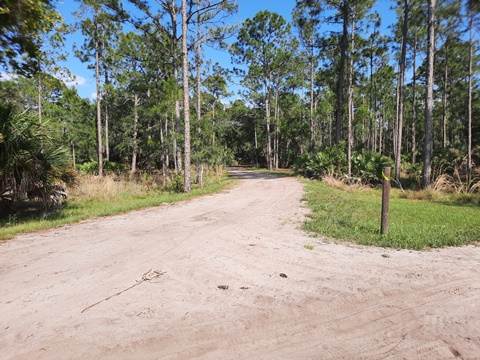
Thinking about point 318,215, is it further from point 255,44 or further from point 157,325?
point 255,44

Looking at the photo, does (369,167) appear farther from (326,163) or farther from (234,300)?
(234,300)

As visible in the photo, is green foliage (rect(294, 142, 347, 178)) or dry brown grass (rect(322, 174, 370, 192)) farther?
green foliage (rect(294, 142, 347, 178))

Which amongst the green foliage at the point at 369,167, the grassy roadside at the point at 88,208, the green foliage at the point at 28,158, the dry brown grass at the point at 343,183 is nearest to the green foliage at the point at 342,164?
the green foliage at the point at 369,167

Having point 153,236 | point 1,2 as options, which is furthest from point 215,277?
point 1,2

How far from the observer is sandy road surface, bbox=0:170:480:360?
2376 mm

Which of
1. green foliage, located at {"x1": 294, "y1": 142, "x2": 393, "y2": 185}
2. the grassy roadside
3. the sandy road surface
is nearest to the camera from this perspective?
the sandy road surface

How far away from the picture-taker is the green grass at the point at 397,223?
16.8 feet

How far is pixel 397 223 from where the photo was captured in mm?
6676

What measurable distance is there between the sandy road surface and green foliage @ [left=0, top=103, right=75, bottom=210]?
213 centimetres

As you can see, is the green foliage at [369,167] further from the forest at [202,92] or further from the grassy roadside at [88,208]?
the grassy roadside at [88,208]

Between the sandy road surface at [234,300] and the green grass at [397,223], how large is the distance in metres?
0.51

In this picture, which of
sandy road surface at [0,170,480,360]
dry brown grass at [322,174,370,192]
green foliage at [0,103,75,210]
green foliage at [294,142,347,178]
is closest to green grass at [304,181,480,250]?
sandy road surface at [0,170,480,360]

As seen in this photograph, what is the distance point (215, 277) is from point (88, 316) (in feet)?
4.69

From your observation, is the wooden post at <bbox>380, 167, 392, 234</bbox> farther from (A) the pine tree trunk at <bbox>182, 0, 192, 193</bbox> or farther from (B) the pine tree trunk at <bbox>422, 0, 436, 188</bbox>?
(B) the pine tree trunk at <bbox>422, 0, 436, 188</bbox>
